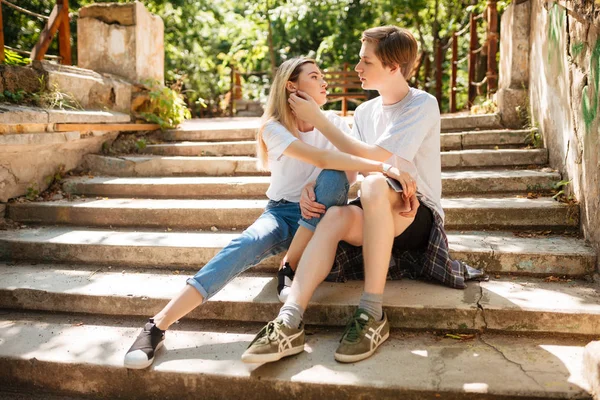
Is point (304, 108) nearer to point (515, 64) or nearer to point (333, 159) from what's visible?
point (333, 159)

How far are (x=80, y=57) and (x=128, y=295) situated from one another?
10.6ft

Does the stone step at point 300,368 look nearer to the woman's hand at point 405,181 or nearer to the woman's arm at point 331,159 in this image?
the woman's hand at point 405,181

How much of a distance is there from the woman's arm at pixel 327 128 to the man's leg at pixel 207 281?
1.71ft

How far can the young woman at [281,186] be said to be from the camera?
7.35ft

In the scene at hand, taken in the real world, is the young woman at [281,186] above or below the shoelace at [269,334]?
above

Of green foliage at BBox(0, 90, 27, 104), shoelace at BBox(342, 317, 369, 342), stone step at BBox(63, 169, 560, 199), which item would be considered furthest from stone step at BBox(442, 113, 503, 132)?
green foliage at BBox(0, 90, 27, 104)

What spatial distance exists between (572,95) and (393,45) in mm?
1419

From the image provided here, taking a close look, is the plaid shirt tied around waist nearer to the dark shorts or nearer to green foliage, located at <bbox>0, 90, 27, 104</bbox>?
the dark shorts

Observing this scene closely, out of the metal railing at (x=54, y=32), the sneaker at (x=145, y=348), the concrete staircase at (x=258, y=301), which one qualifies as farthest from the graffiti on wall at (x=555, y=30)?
the metal railing at (x=54, y=32)

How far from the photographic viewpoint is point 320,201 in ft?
7.89

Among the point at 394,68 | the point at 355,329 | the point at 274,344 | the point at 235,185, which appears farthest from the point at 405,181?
the point at 235,185

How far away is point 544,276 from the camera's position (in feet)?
8.98

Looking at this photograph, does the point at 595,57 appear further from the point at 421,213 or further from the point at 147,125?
the point at 147,125

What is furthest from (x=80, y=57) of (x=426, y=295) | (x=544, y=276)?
(x=544, y=276)
